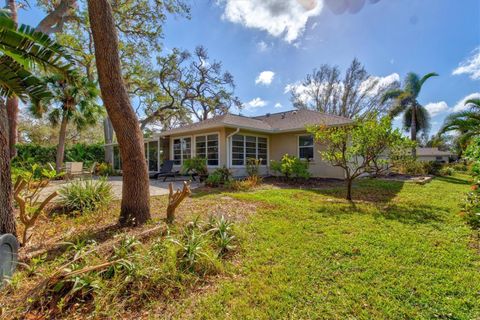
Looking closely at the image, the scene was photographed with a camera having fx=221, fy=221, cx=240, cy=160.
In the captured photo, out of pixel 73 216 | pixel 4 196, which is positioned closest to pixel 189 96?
pixel 73 216

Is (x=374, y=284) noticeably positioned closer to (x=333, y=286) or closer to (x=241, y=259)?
(x=333, y=286)

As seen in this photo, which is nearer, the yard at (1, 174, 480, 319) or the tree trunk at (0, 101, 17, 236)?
the yard at (1, 174, 480, 319)

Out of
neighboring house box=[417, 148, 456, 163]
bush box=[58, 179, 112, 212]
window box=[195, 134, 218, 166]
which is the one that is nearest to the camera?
bush box=[58, 179, 112, 212]

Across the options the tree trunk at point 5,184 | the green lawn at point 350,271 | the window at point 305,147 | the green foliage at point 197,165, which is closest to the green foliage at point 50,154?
the green foliage at point 197,165

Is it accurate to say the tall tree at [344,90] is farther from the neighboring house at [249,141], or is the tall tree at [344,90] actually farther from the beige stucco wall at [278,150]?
the beige stucco wall at [278,150]

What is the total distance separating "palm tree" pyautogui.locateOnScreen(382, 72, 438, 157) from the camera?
19848 millimetres

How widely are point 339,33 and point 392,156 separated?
23.7 feet

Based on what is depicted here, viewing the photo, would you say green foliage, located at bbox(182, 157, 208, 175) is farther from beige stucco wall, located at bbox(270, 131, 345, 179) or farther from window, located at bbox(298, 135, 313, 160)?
window, located at bbox(298, 135, 313, 160)

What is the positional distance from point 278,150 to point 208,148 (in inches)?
169

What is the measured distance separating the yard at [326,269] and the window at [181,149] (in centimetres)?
907

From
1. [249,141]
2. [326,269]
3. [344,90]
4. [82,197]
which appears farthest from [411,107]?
[82,197]

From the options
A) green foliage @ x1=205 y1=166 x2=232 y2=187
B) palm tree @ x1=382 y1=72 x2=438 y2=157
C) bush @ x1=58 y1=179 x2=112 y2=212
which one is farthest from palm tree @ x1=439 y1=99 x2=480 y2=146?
bush @ x1=58 y1=179 x2=112 y2=212

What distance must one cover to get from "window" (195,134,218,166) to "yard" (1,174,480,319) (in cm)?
732

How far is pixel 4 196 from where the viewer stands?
3.20 m
